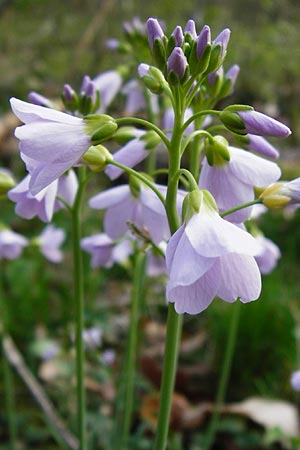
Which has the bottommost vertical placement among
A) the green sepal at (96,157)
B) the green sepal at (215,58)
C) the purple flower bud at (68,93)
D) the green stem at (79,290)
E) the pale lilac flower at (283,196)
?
the green stem at (79,290)

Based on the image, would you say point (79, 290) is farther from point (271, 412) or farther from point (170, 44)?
point (271, 412)

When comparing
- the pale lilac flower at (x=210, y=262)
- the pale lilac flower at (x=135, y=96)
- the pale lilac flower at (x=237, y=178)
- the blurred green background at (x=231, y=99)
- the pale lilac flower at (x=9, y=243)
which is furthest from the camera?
the blurred green background at (x=231, y=99)

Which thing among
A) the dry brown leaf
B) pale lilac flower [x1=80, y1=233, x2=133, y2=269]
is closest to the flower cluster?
pale lilac flower [x1=80, y1=233, x2=133, y2=269]

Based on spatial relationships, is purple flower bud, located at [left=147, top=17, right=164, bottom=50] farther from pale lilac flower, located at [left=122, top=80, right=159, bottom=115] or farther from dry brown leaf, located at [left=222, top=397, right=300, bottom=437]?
dry brown leaf, located at [left=222, top=397, right=300, bottom=437]

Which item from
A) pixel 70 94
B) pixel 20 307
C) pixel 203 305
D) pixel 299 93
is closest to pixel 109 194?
pixel 70 94

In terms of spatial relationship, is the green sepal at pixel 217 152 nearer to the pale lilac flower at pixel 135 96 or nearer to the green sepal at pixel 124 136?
the green sepal at pixel 124 136

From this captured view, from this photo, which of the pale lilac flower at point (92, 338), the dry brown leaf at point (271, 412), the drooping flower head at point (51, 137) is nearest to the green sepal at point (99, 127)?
the drooping flower head at point (51, 137)

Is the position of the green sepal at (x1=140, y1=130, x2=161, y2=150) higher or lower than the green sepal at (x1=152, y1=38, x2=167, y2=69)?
lower

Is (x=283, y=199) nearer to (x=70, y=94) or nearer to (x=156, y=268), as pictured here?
(x=70, y=94)
